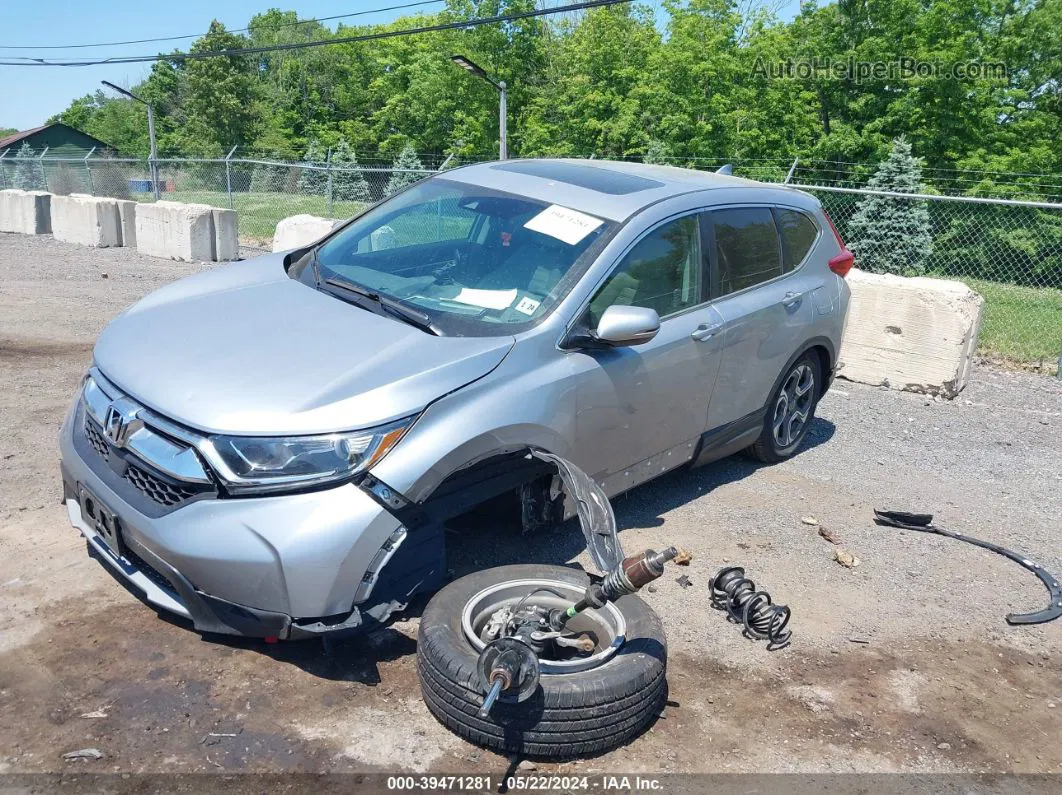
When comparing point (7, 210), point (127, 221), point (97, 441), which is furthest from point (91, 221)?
point (97, 441)

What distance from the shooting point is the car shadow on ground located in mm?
3498

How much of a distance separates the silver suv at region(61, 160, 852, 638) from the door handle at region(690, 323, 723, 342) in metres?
0.01

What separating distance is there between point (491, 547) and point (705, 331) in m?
1.58

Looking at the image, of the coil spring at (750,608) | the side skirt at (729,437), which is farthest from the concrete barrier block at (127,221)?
the coil spring at (750,608)

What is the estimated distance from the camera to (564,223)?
435cm

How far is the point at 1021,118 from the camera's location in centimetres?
2556

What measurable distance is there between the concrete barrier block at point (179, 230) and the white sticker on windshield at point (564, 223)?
35.2ft

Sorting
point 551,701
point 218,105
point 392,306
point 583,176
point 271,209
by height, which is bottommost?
point 551,701

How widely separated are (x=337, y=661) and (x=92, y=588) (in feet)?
4.11

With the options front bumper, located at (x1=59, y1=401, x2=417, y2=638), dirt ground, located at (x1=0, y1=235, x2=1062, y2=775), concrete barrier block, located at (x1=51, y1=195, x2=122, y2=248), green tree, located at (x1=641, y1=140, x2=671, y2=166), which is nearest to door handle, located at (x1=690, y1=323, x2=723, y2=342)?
dirt ground, located at (x1=0, y1=235, x2=1062, y2=775)

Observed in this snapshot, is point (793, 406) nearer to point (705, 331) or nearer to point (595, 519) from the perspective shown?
point (705, 331)

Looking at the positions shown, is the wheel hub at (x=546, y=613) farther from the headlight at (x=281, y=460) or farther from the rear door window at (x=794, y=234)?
the rear door window at (x=794, y=234)

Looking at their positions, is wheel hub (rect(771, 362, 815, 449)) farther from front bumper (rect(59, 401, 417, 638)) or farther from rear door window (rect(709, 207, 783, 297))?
front bumper (rect(59, 401, 417, 638))

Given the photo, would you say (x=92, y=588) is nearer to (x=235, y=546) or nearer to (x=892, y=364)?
(x=235, y=546)
